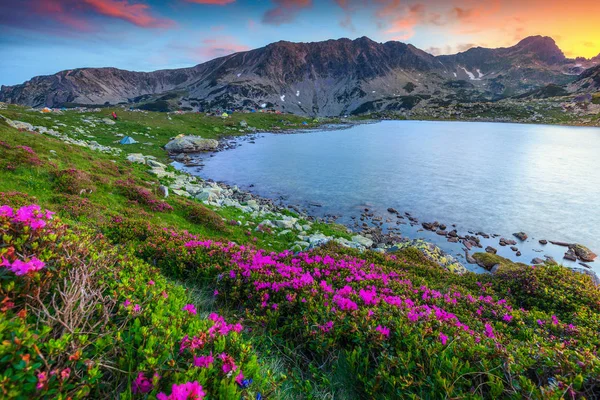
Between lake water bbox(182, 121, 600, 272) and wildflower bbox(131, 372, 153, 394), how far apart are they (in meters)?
23.6

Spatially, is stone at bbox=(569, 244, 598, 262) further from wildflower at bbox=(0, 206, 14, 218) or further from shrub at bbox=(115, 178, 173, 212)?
wildflower at bbox=(0, 206, 14, 218)

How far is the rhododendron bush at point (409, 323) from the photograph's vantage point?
3969mm

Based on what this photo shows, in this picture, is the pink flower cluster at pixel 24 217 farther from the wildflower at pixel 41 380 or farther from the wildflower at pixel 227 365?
the wildflower at pixel 227 365

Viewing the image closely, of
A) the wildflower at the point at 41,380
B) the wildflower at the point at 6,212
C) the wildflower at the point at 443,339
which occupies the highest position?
the wildflower at the point at 6,212

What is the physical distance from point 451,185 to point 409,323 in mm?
37964

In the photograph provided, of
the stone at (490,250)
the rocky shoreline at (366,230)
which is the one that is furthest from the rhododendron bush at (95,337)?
the stone at (490,250)

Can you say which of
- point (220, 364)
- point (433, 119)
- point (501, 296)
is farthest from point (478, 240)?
point (433, 119)

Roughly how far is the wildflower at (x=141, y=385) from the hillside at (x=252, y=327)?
0.01 metres

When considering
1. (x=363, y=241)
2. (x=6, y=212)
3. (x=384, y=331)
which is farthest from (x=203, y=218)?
(x=384, y=331)

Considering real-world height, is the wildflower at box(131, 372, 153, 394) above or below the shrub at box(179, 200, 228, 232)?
above

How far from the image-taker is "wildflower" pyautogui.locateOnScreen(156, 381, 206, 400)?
2547 millimetres

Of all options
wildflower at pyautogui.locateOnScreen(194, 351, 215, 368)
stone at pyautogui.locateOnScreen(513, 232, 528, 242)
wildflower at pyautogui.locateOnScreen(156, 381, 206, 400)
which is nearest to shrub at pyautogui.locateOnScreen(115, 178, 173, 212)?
wildflower at pyautogui.locateOnScreen(194, 351, 215, 368)

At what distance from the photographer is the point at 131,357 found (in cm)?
315

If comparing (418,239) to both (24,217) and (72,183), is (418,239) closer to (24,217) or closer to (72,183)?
(24,217)
